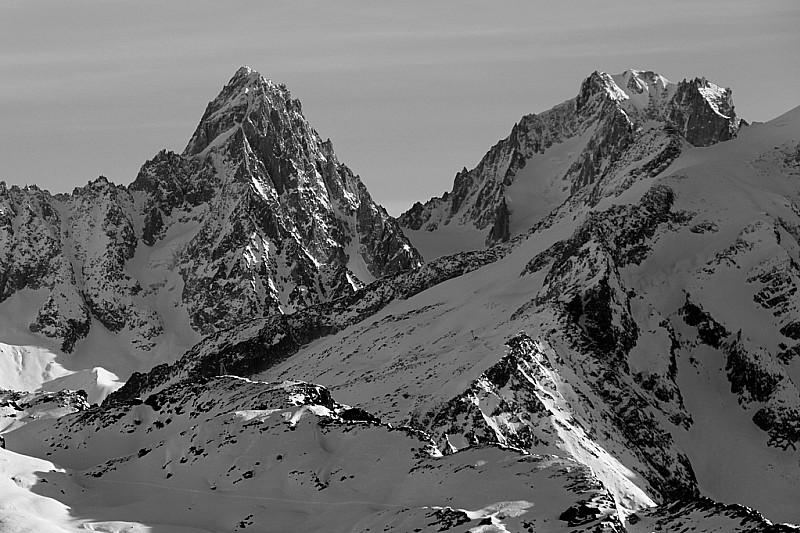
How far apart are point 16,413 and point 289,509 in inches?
1961

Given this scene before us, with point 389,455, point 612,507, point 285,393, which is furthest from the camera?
point 285,393

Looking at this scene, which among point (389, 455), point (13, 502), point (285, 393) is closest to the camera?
point (13, 502)

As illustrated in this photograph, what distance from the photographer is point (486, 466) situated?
15650 centimetres

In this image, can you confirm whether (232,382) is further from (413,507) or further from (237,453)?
(413,507)

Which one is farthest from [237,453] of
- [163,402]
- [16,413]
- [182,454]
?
[16,413]

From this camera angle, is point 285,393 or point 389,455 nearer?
point 389,455

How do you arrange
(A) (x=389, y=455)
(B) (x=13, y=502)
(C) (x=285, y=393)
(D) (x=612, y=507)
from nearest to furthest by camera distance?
(D) (x=612, y=507) < (B) (x=13, y=502) < (A) (x=389, y=455) < (C) (x=285, y=393)

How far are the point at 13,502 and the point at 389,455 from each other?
3673 cm

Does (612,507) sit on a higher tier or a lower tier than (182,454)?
lower

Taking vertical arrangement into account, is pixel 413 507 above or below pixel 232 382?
below

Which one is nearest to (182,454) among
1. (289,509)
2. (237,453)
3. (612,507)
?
(237,453)

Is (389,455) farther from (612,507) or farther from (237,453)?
(612,507)

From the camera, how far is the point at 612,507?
141000 mm

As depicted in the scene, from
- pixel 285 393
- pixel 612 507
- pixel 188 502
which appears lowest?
pixel 612 507
